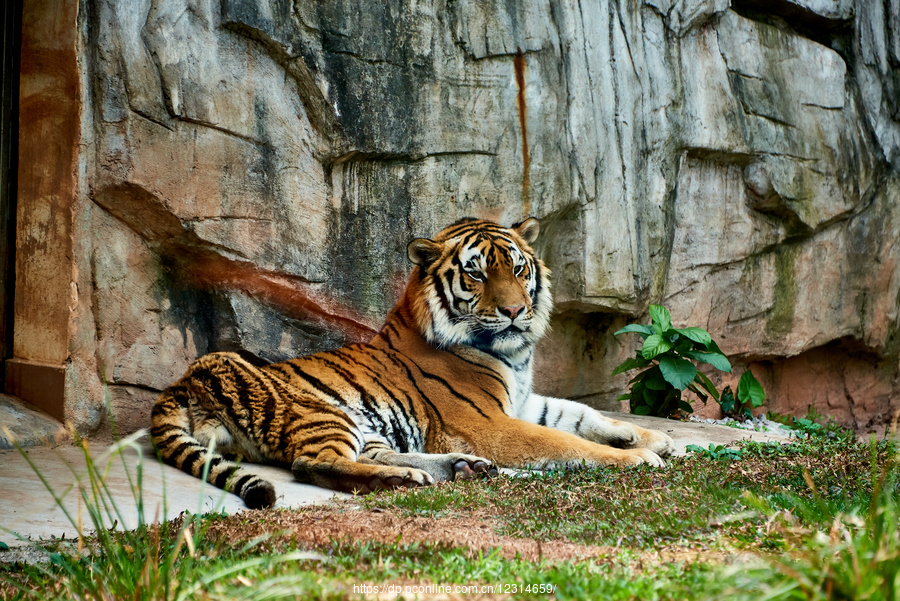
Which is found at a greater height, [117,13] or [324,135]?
[117,13]

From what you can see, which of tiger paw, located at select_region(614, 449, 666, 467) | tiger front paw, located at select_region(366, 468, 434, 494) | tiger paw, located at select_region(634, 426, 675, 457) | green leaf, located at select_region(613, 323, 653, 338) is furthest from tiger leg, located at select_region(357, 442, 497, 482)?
green leaf, located at select_region(613, 323, 653, 338)

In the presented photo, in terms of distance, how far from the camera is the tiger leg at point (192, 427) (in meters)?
4.12

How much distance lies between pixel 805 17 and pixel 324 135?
5.56 metres

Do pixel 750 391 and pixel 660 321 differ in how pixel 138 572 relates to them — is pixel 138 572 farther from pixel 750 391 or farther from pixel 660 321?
pixel 750 391

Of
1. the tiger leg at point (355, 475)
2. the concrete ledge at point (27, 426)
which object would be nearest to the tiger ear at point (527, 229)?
the tiger leg at point (355, 475)

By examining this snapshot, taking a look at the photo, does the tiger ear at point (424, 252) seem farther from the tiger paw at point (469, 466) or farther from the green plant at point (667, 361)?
the green plant at point (667, 361)

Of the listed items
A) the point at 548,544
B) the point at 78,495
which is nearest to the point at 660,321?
the point at 548,544

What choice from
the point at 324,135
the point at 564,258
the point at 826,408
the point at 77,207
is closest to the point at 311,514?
the point at 77,207

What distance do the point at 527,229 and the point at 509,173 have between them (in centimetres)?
105

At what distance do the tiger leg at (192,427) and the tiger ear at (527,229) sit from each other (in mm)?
2289

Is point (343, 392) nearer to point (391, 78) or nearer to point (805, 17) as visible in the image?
point (391, 78)

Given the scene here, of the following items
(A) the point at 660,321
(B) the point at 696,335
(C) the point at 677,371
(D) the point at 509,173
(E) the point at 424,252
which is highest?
(D) the point at 509,173

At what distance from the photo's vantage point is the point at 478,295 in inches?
194

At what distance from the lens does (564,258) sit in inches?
265
